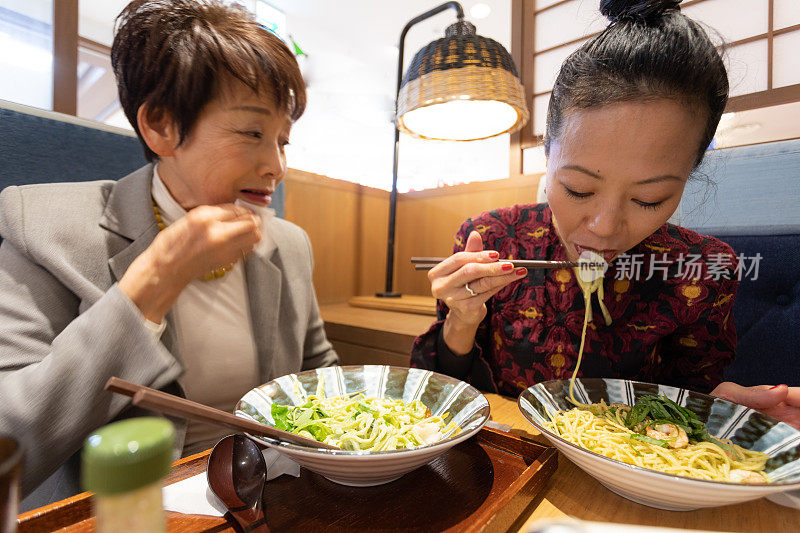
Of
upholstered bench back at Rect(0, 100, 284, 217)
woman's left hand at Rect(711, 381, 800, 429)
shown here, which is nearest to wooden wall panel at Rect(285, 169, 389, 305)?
upholstered bench back at Rect(0, 100, 284, 217)

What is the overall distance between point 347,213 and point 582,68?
8.49ft

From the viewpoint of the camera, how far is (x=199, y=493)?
0.62 m

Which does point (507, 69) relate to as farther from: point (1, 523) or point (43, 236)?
point (1, 523)

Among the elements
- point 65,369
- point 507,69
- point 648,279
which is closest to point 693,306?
point 648,279

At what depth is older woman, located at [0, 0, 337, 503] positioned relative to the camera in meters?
0.79

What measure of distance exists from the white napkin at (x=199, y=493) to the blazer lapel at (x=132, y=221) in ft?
1.65

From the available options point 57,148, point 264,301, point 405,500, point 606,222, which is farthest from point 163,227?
point 606,222

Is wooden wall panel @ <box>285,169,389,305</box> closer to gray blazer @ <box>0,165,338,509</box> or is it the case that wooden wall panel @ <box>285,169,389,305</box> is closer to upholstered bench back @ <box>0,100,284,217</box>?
upholstered bench back @ <box>0,100,284,217</box>

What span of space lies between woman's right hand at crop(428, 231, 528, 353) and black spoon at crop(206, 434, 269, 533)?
1.90 feet

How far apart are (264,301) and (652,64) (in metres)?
1.32

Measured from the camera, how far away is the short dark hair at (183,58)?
109 cm

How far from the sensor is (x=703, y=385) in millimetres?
1212

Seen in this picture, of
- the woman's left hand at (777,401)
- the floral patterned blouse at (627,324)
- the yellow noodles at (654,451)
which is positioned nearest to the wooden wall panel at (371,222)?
the floral patterned blouse at (627,324)

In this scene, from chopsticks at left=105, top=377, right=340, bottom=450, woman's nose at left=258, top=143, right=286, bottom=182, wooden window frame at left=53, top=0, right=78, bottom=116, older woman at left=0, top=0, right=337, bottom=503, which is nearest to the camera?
chopsticks at left=105, top=377, right=340, bottom=450
